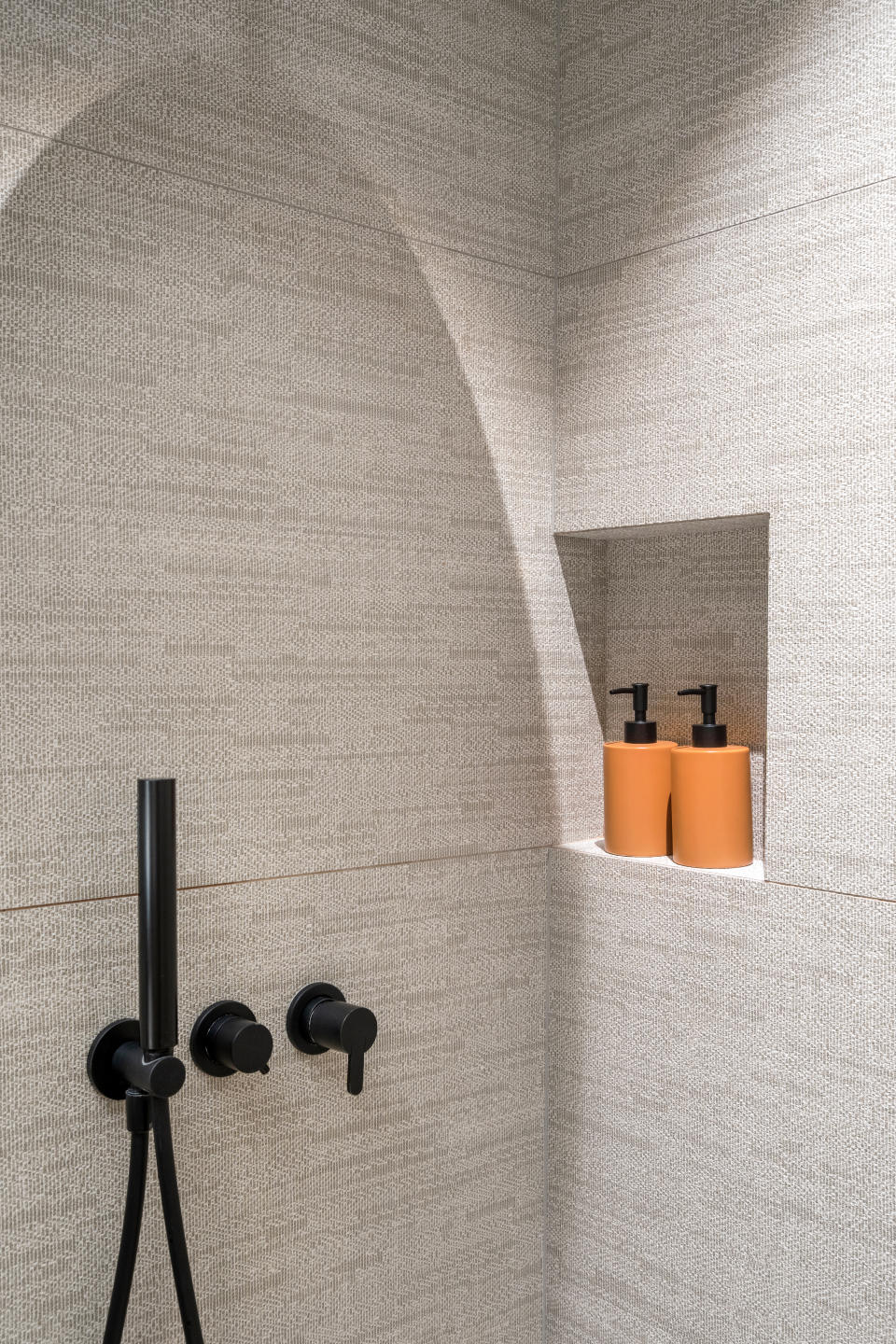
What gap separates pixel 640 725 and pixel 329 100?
655 mm

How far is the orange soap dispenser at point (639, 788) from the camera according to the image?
44.9 inches

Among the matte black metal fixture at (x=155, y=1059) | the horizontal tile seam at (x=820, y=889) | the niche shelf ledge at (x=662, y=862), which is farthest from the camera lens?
the niche shelf ledge at (x=662, y=862)

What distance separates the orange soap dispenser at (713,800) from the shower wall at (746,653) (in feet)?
0.13

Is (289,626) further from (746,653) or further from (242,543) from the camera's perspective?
(746,653)

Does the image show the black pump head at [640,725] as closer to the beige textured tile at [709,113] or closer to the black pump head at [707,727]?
the black pump head at [707,727]

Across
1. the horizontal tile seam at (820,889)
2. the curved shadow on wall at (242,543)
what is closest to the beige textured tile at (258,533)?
the curved shadow on wall at (242,543)

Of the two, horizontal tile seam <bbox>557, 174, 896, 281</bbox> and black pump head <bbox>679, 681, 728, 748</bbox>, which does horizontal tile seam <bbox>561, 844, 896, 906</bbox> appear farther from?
horizontal tile seam <bbox>557, 174, 896, 281</bbox>

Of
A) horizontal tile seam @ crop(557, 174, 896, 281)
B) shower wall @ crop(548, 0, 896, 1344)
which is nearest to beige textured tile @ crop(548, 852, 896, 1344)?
shower wall @ crop(548, 0, 896, 1344)

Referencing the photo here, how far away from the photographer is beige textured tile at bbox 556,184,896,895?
3.08 feet

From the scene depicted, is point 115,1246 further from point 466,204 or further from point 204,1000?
point 466,204

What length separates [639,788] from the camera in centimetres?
114

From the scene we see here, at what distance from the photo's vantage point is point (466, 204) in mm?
1143

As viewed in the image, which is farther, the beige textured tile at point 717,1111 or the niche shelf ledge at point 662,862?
the niche shelf ledge at point 662,862

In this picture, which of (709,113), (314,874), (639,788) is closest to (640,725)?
(639,788)
